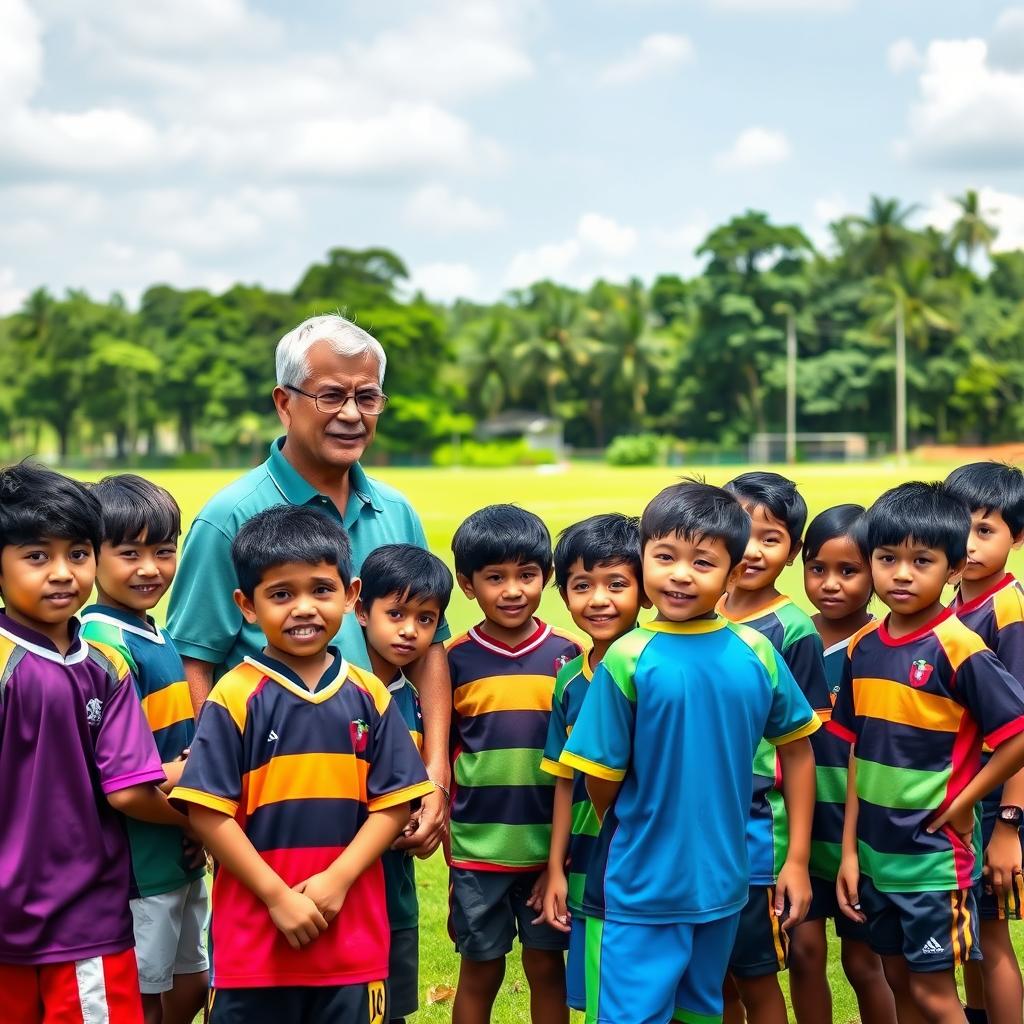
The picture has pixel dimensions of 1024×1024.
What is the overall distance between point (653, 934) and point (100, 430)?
7604 cm

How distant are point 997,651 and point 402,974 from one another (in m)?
1.97

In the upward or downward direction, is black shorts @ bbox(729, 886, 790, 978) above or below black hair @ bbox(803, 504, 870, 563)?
below

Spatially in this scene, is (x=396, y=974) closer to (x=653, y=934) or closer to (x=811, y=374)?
(x=653, y=934)

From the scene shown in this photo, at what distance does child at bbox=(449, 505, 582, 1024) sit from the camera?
3.52 metres

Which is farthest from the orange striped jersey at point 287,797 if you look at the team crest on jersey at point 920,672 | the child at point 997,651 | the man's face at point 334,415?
the child at point 997,651

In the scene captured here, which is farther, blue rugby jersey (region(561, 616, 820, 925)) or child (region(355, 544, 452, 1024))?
child (region(355, 544, 452, 1024))

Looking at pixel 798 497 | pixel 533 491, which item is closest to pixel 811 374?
pixel 533 491

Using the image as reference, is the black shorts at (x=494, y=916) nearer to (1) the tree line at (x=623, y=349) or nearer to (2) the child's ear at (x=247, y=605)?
(2) the child's ear at (x=247, y=605)

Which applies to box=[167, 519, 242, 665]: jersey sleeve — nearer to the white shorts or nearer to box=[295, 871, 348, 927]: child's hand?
the white shorts

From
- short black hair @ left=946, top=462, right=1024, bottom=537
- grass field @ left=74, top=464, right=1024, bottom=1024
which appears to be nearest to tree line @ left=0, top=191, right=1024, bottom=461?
grass field @ left=74, top=464, right=1024, bottom=1024

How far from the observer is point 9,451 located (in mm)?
76812

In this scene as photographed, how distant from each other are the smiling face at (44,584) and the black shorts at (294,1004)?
935 millimetres

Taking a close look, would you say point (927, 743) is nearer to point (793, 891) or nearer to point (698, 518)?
point (793, 891)

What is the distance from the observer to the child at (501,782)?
3520mm
